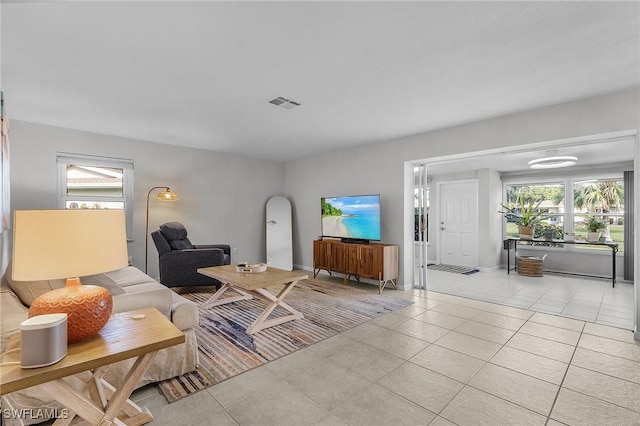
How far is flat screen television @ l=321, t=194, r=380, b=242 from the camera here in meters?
4.77

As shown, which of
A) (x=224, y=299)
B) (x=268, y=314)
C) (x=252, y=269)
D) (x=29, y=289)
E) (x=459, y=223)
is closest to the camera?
(x=29, y=289)

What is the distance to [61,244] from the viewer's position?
1.09m

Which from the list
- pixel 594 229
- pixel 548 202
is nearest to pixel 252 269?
pixel 594 229

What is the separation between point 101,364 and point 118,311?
0.97 m

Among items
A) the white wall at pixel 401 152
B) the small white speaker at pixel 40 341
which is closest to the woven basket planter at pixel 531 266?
A: the white wall at pixel 401 152

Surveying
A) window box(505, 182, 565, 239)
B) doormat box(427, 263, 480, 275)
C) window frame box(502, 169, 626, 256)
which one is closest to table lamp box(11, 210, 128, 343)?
doormat box(427, 263, 480, 275)

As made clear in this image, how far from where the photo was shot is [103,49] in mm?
2176

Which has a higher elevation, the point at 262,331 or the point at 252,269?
the point at 252,269

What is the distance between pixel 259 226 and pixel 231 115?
3.09 metres

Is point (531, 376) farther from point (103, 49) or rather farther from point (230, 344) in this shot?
point (103, 49)

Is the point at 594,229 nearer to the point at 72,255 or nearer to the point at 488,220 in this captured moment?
the point at 488,220

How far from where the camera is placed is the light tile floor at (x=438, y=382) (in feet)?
5.66

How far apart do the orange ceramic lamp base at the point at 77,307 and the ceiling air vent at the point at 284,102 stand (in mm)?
2465

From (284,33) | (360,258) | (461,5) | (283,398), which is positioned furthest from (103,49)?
(360,258)
